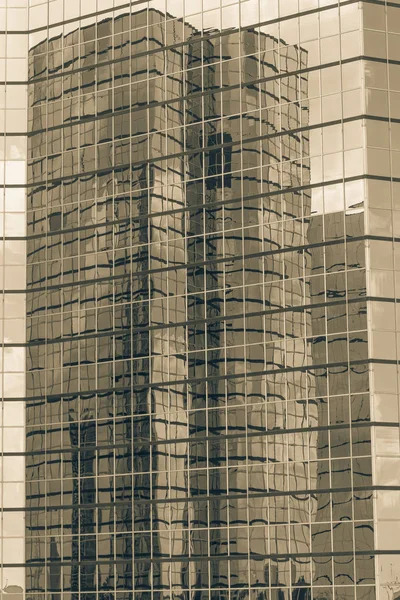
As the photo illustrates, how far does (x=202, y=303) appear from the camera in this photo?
74812 millimetres

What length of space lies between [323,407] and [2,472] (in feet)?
66.9

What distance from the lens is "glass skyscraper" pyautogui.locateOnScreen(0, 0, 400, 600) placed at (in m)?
69.9

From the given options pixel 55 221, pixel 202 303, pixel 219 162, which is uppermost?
pixel 219 162

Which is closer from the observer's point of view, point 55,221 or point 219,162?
point 219,162

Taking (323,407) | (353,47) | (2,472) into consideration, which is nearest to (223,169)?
(353,47)

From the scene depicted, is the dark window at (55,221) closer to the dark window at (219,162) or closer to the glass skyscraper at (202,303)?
the glass skyscraper at (202,303)

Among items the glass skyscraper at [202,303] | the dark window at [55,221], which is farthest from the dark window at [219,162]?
the dark window at [55,221]

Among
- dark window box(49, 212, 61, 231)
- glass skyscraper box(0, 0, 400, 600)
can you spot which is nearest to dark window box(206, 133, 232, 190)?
glass skyscraper box(0, 0, 400, 600)

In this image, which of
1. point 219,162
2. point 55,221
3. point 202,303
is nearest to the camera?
point 202,303

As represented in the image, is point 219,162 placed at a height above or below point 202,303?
above

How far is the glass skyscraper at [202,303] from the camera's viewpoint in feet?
229

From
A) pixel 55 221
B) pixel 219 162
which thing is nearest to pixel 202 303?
pixel 219 162

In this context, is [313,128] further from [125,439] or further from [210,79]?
[125,439]

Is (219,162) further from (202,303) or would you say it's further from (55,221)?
(55,221)
